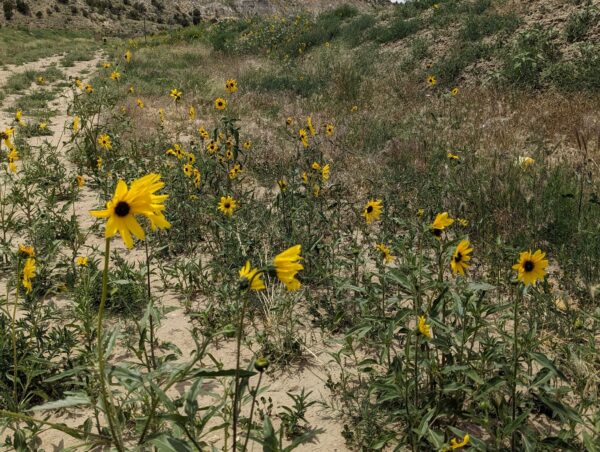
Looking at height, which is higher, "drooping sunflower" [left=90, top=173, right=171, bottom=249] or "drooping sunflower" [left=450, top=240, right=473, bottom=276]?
"drooping sunflower" [left=90, top=173, right=171, bottom=249]

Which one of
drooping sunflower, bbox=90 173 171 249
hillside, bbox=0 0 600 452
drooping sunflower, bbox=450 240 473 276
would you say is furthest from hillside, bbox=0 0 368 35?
drooping sunflower, bbox=90 173 171 249

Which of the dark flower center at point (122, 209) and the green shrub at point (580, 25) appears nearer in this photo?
the dark flower center at point (122, 209)

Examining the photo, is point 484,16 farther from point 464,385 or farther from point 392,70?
point 464,385

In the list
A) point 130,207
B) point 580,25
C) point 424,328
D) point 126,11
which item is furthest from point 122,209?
point 126,11

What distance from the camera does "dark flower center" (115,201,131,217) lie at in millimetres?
1261

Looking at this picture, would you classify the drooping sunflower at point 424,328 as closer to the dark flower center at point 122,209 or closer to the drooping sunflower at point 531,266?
the drooping sunflower at point 531,266

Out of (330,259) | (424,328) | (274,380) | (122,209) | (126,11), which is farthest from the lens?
(126,11)

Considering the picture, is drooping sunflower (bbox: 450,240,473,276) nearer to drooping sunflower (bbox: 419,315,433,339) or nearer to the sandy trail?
drooping sunflower (bbox: 419,315,433,339)

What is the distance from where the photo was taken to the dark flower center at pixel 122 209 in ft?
4.14

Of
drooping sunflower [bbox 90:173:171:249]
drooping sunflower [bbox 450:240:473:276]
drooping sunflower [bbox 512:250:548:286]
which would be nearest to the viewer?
drooping sunflower [bbox 90:173:171:249]

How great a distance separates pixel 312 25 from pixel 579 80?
36.5 ft

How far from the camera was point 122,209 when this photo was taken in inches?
49.9

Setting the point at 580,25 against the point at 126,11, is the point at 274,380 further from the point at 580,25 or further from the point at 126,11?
the point at 126,11

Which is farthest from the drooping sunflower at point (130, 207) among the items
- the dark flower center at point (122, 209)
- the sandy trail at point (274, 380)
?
the sandy trail at point (274, 380)
